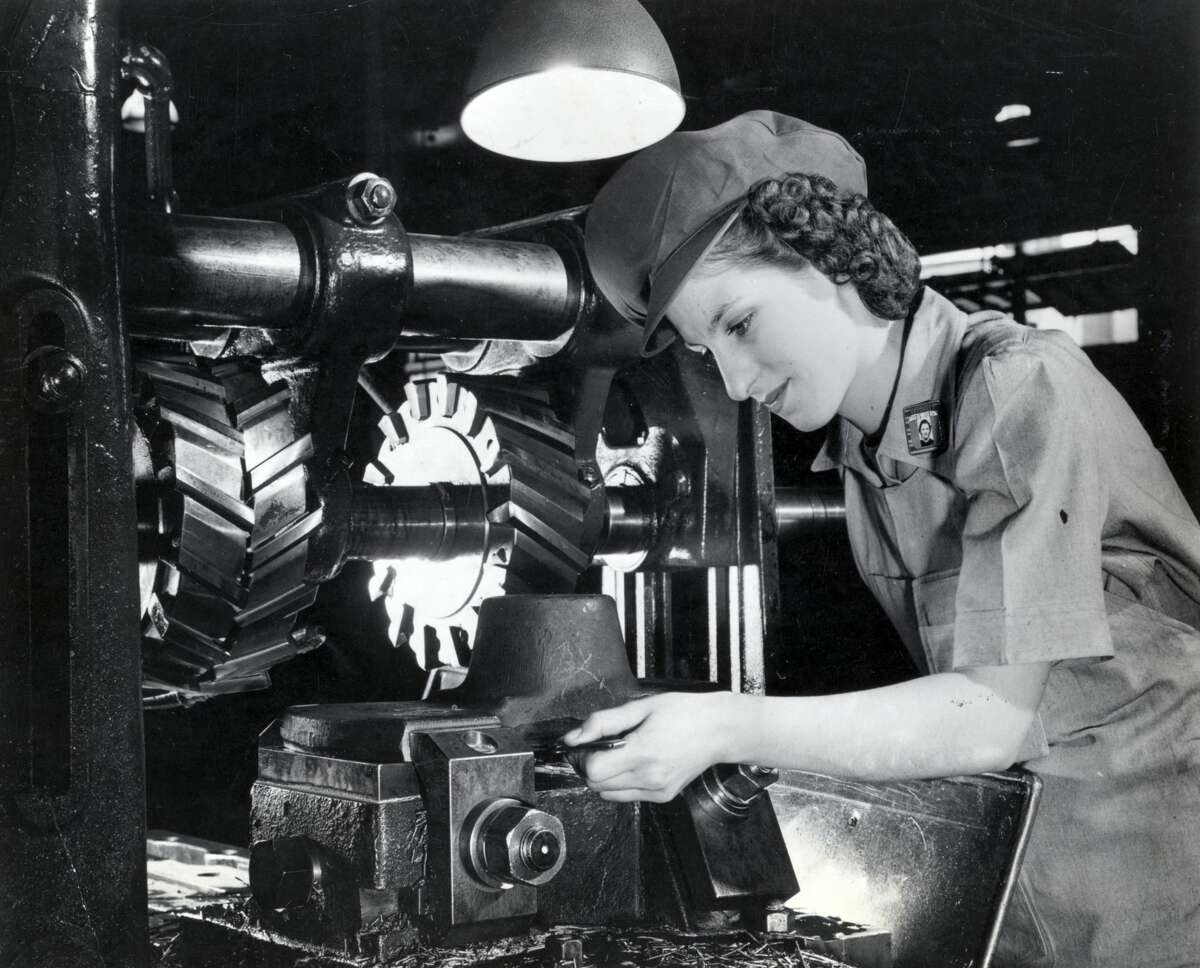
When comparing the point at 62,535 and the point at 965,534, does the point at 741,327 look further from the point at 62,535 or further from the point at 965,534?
the point at 62,535

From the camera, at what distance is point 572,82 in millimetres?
1988

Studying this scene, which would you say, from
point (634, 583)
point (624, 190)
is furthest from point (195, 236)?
point (634, 583)

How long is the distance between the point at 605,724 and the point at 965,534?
37 centimetres

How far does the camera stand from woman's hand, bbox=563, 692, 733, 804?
1.02 m

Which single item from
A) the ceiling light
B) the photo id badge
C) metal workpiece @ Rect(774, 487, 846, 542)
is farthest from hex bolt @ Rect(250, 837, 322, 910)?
the ceiling light

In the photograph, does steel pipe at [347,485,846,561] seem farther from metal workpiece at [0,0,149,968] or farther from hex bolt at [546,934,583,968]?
hex bolt at [546,934,583,968]

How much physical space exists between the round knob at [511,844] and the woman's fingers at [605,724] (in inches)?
3.3

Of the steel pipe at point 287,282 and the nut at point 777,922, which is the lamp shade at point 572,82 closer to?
the steel pipe at point 287,282

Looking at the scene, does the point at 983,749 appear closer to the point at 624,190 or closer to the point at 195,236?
the point at 624,190

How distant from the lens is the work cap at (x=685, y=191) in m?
1.13

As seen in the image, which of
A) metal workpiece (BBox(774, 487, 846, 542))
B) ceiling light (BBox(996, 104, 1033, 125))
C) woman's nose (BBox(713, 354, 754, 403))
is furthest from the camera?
ceiling light (BBox(996, 104, 1033, 125))

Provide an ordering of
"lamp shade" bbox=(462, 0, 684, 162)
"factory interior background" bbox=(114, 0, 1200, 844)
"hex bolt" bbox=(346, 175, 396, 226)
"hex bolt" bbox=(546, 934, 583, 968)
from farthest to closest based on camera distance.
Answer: "factory interior background" bbox=(114, 0, 1200, 844), "lamp shade" bbox=(462, 0, 684, 162), "hex bolt" bbox=(346, 175, 396, 226), "hex bolt" bbox=(546, 934, 583, 968)

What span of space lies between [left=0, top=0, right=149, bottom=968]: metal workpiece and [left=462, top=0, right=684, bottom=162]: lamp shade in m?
1.05

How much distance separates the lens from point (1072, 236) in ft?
7.98
